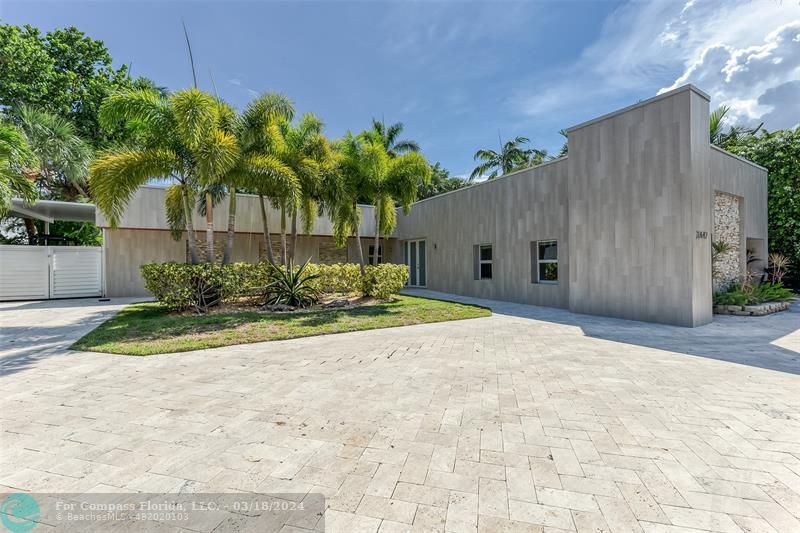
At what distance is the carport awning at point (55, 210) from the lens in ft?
37.6

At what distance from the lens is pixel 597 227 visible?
346 inches

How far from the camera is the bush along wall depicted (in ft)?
27.7

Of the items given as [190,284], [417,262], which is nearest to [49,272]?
[190,284]

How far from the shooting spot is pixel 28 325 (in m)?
7.51

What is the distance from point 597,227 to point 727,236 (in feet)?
15.6

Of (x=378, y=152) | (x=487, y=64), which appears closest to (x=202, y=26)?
(x=378, y=152)

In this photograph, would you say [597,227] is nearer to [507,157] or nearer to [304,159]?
[304,159]

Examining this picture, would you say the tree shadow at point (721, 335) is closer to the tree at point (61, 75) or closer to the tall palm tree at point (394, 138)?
the tall palm tree at point (394, 138)

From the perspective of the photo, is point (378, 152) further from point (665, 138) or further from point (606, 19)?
point (665, 138)

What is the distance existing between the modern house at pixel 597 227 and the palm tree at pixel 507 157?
1094 cm

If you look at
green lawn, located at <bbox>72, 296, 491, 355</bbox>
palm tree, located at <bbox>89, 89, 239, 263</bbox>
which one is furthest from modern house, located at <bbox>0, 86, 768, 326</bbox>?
palm tree, located at <bbox>89, 89, 239, 263</bbox>

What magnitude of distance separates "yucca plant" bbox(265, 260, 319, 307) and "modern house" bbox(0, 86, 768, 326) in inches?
101
